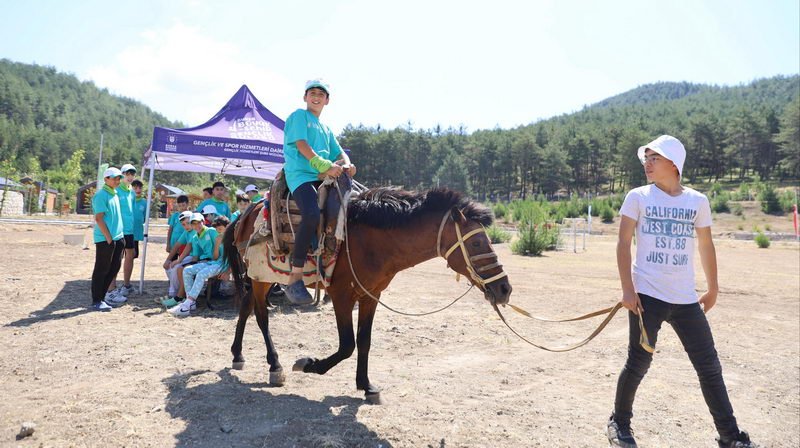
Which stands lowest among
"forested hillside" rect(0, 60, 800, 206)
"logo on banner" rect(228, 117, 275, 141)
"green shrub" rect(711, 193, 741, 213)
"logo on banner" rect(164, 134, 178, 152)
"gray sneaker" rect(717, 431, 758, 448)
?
"gray sneaker" rect(717, 431, 758, 448)

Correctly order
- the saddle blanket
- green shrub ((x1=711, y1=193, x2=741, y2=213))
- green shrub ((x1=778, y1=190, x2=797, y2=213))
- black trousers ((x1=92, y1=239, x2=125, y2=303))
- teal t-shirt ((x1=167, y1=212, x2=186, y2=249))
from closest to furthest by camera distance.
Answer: the saddle blanket, black trousers ((x1=92, y1=239, x2=125, y2=303)), teal t-shirt ((x1=167, y1=212, x2=186, y2=249)), green shrub ((x1=778, y1=190, x2=797, y2=213)), green shrub ((x1=711, y1=193, x2=741, y2=213))

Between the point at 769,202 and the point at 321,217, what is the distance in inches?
1969

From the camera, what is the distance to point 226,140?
29.4 ft

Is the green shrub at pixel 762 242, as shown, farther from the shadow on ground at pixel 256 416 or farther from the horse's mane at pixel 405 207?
the shadow on ground at pixel 256 416

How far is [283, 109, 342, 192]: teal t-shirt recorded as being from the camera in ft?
14.1

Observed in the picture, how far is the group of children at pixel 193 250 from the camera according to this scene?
7.59m

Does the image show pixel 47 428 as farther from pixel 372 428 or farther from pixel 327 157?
pixel 327 157

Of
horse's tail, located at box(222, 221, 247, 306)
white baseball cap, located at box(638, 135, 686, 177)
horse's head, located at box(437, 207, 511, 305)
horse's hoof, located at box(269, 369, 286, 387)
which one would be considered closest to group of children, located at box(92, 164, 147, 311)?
horse's tail, located at box(222, 221, 247, 306)

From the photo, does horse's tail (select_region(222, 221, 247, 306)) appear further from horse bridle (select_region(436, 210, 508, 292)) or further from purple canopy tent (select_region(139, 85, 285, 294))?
purple canopy tent (select_region(139, 85, 285, 294))

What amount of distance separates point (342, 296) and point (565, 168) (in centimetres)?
8177

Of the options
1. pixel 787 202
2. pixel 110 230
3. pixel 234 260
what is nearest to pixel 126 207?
pixel 110 230

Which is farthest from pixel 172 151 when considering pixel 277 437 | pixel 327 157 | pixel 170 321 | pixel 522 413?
pixel 522 413

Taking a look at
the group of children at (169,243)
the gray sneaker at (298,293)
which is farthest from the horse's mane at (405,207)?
the group of children at (169,243)

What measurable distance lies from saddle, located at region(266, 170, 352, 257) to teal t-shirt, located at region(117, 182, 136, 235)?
4.80 m
